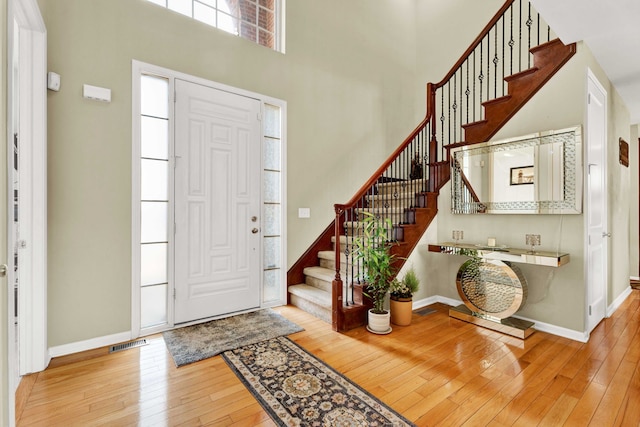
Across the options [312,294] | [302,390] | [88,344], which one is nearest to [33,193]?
[88,344]

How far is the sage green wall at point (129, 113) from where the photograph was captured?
252 cm

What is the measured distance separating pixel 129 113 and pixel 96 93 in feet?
0.88

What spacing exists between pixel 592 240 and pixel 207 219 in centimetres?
378

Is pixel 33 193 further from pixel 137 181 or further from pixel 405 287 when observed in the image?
pixel 405 287

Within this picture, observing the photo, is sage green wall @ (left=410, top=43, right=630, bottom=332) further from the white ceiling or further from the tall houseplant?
the tall houseplant

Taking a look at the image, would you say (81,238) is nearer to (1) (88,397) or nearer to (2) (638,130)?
(1) (88,397)

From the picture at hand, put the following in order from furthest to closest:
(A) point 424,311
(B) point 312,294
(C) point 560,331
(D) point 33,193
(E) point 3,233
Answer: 1. (A) point 424,311
2. (B) point 312,294
3. (C) point 560,331
4. (D) point 33,193
5. (E) point 3,233

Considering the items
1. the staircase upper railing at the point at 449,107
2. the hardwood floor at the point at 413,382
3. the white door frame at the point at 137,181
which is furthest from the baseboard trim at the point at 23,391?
Result: the staircase upper railing at the point at 449,107

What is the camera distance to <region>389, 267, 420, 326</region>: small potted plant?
3.14 metres

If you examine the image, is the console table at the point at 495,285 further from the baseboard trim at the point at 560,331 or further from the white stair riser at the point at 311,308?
the white stair riser at the point at 311,308

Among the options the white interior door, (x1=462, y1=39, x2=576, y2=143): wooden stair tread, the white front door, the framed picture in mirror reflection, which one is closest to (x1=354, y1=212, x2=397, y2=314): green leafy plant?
the white front door

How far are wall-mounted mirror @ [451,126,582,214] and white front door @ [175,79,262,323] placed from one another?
2.40 m

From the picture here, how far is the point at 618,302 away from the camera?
3816 millimetres

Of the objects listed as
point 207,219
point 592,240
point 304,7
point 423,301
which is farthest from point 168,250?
point 592,240
